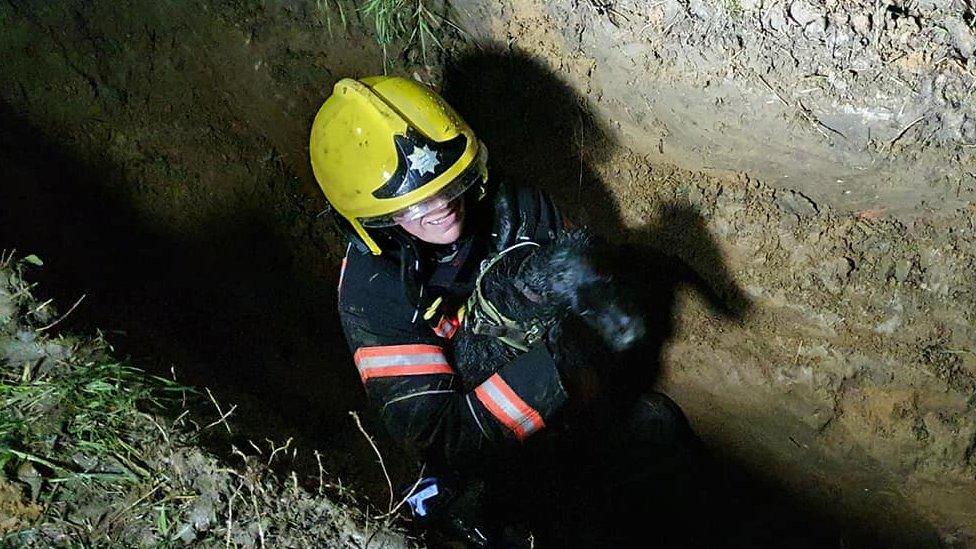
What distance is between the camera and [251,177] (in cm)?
387

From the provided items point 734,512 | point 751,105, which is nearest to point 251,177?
point 751,105

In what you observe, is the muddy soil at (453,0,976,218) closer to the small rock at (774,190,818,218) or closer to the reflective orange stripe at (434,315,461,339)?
the small rock at (774,190,818,218)

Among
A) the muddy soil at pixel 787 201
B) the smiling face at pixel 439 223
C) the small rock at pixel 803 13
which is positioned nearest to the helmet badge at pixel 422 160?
the smiling face at pixel 439 223

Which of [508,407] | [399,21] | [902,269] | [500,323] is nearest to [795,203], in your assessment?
[902,269]

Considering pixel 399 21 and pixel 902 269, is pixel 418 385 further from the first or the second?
pixel 902 269

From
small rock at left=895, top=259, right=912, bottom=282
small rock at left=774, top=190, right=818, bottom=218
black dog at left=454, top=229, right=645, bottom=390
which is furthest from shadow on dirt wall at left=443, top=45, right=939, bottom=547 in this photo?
Answer: small rock at left=895, top=259, right=912, bottom=282

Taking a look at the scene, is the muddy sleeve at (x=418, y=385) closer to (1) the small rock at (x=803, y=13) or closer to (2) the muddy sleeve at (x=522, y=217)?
(2) the muddy sleeve at (x=522, y=217)

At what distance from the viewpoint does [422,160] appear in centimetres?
221

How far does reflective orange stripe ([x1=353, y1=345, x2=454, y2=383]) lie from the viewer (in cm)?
246

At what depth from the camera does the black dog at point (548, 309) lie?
2346 millimetres

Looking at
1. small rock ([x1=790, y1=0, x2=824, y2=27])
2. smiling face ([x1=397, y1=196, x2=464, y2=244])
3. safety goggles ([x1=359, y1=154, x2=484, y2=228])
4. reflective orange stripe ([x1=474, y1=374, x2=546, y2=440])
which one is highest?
small rock ([x1=790, y1=0, x2=824, y2=27])

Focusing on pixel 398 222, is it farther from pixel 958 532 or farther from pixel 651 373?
pixel 958 532

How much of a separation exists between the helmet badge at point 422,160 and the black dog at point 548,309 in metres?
0.56

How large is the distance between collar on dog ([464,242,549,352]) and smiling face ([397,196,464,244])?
262 mm
